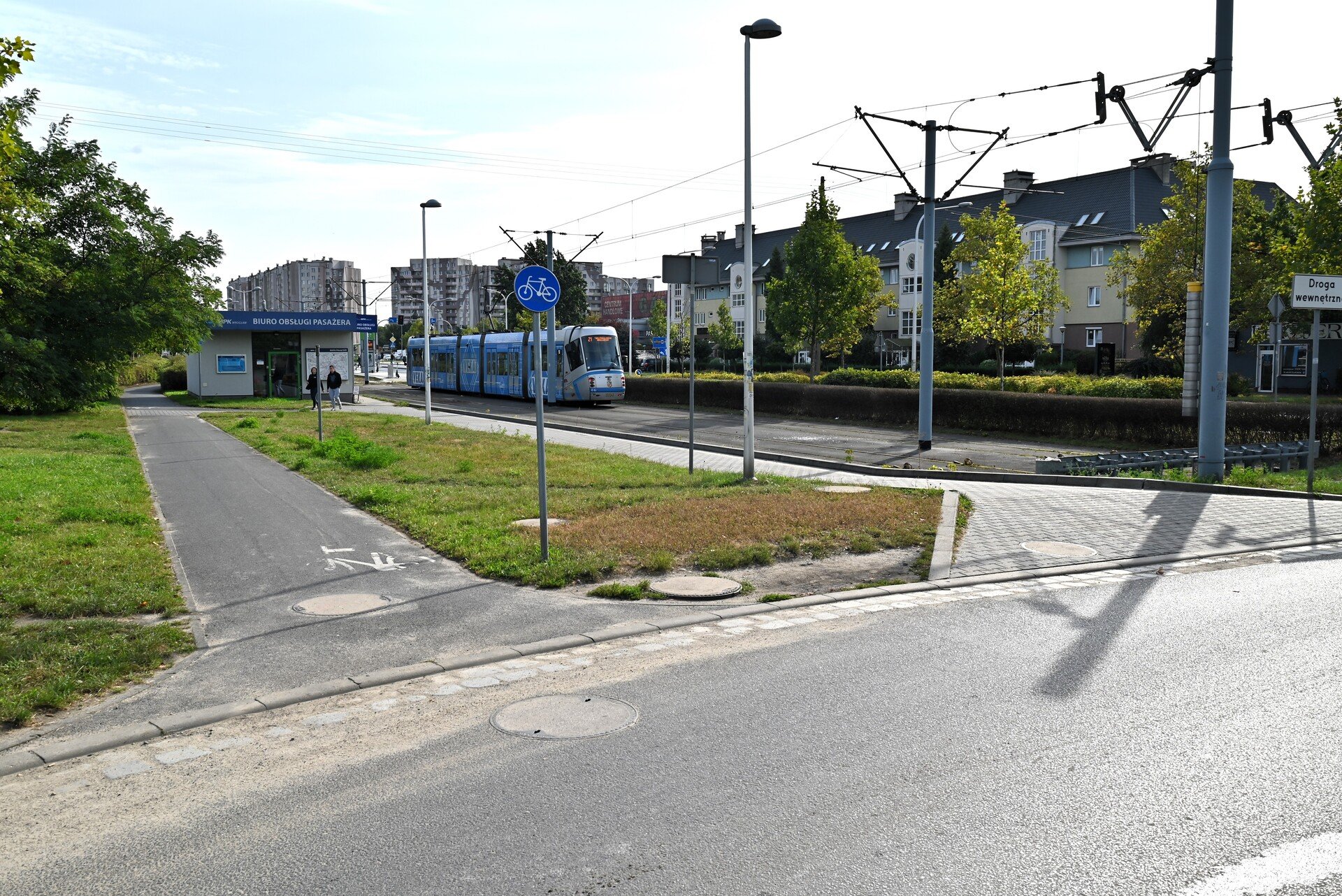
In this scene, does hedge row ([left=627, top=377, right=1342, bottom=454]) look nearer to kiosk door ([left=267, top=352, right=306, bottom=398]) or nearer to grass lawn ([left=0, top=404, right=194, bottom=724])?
grass lawn ([left=0, top=404, right=194, bottom=724])

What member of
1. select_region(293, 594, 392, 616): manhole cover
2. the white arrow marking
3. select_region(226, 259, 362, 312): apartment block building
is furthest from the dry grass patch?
select_region(226, 259, 362, 312): apartment block building

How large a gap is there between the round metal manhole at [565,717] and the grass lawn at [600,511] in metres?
2.87

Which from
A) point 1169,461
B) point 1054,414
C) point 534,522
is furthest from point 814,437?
point 534,522

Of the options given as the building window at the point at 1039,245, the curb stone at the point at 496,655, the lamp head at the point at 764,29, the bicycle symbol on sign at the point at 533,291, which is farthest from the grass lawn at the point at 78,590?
the building window at the point at 1039,245

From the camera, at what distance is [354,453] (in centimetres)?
1786

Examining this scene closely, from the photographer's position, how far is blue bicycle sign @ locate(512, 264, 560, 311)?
908 cm

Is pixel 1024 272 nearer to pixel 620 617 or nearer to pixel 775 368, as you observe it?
pixel 620 617

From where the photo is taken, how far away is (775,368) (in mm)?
69938

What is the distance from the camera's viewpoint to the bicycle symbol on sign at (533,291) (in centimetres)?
909

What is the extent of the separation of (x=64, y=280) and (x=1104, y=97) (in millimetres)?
31368

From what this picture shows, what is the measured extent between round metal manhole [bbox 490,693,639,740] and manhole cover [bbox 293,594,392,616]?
8.80 feet

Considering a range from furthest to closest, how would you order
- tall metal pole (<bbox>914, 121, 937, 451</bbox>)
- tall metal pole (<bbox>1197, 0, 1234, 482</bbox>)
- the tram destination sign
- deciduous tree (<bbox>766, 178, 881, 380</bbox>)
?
deciduous tree (<bbox>766, 178, 881, 380</bbox>), tall metal pole (<bbox>914, 121, 937, 451</bbox>), tall metal pole (<bbox>1197, 0, 1234, 482</bbox>), the tram destination sign

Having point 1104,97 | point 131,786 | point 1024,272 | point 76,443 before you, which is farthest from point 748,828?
point 1024,272

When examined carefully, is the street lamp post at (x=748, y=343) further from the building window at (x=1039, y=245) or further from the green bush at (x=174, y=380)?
the green bush at (x=174, y=380)
